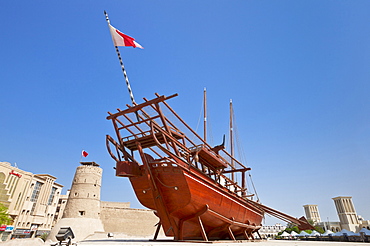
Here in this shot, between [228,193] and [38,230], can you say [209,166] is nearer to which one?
[228,193]

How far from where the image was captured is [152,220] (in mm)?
37500

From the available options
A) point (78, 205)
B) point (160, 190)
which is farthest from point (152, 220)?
point (160, 190)

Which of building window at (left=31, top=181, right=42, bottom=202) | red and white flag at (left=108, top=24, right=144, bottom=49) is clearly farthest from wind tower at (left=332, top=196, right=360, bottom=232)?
building window at (left=31, top=181, right=42, bottom=202)

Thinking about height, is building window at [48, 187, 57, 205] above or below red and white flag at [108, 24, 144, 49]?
below

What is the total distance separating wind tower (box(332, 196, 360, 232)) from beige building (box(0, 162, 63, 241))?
88264mm

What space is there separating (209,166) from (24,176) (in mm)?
40667

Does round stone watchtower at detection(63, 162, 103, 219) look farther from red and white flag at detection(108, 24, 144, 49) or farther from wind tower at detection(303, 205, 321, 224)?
wind tower at detection(303, 205, 321, 224)

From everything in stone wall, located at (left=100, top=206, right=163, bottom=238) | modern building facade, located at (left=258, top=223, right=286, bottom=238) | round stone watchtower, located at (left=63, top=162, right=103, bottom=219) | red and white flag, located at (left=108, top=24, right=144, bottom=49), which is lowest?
modern building facade, located at (left=258, top=223, right=286, bottom=238)

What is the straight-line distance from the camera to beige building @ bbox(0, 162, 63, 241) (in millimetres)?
36062

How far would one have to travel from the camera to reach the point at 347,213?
70125 mm

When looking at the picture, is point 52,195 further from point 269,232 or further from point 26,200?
point 269,232

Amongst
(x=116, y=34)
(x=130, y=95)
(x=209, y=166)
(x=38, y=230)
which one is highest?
(x=116, y=34)

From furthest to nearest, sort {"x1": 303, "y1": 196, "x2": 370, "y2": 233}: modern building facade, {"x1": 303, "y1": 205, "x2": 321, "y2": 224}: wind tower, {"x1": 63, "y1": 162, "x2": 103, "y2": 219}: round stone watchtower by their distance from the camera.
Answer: {"x1": 303, "y1": 205, "x2": 321, "y2": 224}: wind tower < {"x1": 303, "y1": 196, "x2": 370, "y2": 233}: modern building facade < {"x1": 63, "y1": 162, "x2": 103, "y2": 219}: round stone watchtower

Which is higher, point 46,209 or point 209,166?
point 209,166
